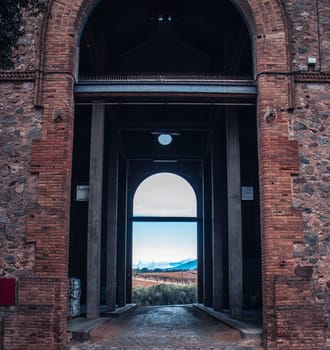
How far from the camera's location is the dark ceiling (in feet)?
54.7

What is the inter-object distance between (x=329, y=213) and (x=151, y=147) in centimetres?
1424

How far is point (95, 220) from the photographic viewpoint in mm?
15281

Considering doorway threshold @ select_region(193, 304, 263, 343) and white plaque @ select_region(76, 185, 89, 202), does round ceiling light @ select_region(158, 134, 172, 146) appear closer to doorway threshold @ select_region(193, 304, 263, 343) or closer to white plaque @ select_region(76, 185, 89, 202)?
white plaque @ select_region(76, 185, 89, 202)

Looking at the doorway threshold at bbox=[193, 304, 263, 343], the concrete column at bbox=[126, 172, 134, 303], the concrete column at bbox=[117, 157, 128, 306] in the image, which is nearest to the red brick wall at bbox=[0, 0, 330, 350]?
the doorway threshold at bbox=[193, 304, 263, 343]

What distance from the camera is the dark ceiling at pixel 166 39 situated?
54.7 ft

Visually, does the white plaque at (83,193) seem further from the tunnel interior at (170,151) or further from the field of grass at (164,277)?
the field of grass at (164,277)

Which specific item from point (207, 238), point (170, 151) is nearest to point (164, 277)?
point (170, 151)

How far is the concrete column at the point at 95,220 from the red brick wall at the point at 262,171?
295cm

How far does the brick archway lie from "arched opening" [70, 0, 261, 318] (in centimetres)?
68

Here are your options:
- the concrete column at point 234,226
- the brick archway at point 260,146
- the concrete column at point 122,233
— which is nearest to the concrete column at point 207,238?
the concrete column at point 122,233

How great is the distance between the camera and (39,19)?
12.4m

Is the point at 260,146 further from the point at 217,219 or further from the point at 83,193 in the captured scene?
the point at 217,219

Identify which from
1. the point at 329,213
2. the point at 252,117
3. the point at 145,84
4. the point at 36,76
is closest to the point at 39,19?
the point at 36,76

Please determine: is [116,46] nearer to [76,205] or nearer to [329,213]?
[76,205]
